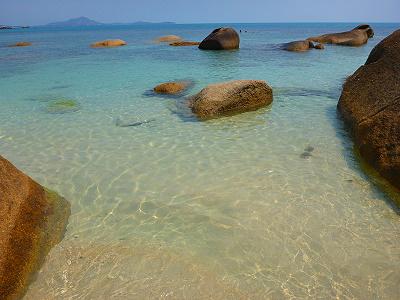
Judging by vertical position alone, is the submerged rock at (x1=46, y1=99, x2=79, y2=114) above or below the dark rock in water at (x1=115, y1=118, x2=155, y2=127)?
above

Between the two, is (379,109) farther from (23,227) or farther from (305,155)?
(23,227)

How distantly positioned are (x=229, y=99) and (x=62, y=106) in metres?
5.37

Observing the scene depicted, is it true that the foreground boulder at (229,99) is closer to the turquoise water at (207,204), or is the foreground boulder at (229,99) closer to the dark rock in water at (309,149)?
the turquoise water at (207,204)

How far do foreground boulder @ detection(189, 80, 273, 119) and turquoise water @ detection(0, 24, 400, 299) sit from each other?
0.43 meters

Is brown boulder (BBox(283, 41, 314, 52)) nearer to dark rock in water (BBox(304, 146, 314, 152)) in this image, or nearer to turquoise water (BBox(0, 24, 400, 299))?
turquoise water (BBox(0, 24, 400, 299))

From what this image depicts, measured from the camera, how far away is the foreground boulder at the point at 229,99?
945 centimetres

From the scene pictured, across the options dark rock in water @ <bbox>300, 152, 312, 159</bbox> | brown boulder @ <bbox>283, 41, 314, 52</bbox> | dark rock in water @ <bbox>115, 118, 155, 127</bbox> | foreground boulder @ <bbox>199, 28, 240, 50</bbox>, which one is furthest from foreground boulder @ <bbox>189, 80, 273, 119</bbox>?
foreground boulder @ <bbox>199, 28, 240, 50</bbox>

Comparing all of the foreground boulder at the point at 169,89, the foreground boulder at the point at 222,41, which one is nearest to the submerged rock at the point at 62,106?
the foreground boulder at the point at 169,89

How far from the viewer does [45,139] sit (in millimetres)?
8227

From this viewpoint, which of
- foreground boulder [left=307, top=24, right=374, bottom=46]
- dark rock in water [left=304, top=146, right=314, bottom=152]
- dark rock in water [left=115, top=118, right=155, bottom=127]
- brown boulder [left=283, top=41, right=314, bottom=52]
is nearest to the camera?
dark rock in water [left=304, top=146, right=314, bottom=152]

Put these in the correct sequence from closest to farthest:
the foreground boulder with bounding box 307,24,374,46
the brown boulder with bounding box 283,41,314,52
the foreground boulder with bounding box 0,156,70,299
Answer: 1. the foreground boulder with bounding box 0,156,70,299
2. the brown boulder with bounding box 283,41,314,52
3. the foreground boulder with bounding box 307,24,374,46

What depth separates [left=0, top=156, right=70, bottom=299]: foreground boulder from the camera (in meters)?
3.76

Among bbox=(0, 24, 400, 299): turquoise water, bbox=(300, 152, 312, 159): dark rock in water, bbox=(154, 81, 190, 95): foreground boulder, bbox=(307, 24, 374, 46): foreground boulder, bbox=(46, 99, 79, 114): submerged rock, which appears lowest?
Answer: bbox=(0, 24, 400, 299): turquoise water

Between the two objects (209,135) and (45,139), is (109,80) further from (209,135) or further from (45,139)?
(209,135)
